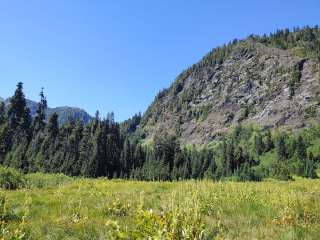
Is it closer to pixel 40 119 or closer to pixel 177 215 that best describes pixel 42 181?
pixel 177 215

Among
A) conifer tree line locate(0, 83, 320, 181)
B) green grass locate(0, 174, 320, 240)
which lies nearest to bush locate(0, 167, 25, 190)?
green grass locate(0, 174, 320, 240)

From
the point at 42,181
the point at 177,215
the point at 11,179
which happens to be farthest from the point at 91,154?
the point at 177,215

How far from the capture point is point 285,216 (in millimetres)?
12945

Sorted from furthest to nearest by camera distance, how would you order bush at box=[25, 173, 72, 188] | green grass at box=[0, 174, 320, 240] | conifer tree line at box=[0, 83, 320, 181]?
conifer tree line at box=[0, 83, 320, 181] → bush at box=[25, 173, 72, 188] → green grass at box=[0, 174, 320, 240]

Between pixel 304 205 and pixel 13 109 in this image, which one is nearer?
pixel 304 205

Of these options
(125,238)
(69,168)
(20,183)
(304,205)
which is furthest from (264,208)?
(69,168)

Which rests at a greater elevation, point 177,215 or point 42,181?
point 42,181

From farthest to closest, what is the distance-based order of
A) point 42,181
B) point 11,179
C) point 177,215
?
1. point 42,181
2. point 11,179
3. point 177,215

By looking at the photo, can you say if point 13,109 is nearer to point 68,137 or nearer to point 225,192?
point 68,137

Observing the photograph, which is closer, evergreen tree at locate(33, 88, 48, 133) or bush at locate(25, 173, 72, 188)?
bush at locate(25, 173, 72, 188)

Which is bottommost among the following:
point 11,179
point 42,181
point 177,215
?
point 177,215

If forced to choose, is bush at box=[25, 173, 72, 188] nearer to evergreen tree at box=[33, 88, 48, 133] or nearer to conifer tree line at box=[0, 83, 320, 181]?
conifer tree line at box=[0, 83, 320, 181]

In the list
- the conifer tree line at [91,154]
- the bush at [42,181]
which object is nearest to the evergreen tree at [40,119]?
the conifer tree line at [91,154]

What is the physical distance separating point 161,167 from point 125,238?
530 ft
